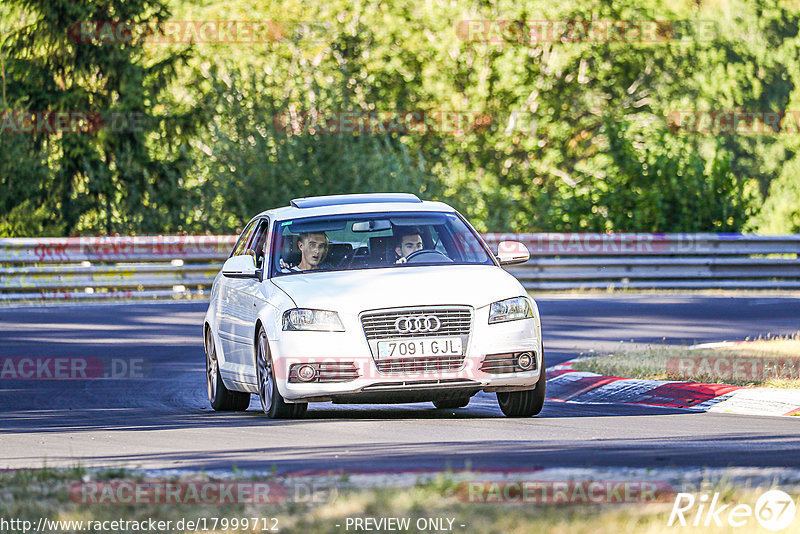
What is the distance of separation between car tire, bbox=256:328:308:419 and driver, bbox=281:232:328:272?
2.06 ft

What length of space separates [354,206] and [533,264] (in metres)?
15.5

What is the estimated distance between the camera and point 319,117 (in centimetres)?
3450

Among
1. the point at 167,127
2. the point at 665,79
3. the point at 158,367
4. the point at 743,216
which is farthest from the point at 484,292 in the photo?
the point at 665,79

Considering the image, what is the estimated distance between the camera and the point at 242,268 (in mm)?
11375

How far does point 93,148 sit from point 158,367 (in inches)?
792

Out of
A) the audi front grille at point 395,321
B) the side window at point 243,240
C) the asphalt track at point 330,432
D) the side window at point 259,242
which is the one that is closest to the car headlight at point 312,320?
the audi front grille at point 395,321

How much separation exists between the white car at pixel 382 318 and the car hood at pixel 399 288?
0.03 feet

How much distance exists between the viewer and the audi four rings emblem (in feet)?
33.2
